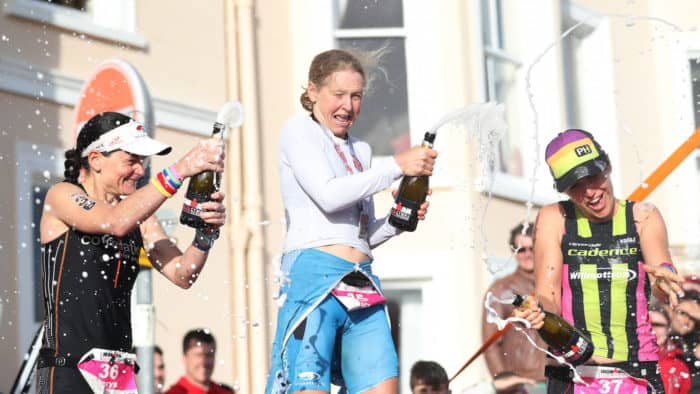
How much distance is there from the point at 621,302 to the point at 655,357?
0.30m

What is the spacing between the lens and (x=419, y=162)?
242 inches

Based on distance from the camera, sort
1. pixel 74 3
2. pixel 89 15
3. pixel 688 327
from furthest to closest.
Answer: pixel 89 15, pixel 74 3, pixel 688 327

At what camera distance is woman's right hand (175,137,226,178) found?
19.6 feet

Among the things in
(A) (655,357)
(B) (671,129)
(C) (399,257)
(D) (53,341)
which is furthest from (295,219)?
(B) (671,129)

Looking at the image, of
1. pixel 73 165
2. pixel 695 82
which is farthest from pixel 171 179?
pixel 695 82

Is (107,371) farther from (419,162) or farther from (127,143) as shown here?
(419,162)

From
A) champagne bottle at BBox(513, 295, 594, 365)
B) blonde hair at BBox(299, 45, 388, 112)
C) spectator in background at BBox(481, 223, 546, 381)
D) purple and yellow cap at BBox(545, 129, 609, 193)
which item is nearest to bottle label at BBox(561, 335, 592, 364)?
champagne bottle at BBox(513, 295, 594, 365)

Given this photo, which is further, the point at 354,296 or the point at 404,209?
the point at 404,209

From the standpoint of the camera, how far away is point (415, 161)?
20.2 ft

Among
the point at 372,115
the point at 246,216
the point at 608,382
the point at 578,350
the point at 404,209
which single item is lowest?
the point at 608,382

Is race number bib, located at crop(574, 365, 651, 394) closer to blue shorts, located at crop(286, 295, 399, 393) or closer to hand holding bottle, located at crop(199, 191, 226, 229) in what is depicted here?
blue shorts, located at crop(286, 295, 399, 393)

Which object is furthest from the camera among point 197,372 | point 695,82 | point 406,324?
point 695,82

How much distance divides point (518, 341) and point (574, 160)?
495 cm

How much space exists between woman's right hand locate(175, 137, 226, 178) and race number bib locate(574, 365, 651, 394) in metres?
1.94
